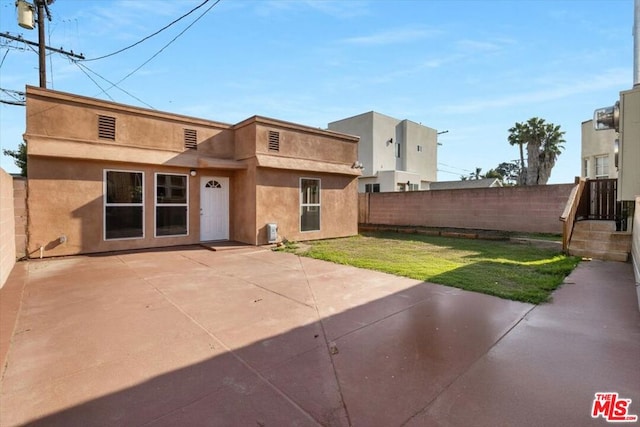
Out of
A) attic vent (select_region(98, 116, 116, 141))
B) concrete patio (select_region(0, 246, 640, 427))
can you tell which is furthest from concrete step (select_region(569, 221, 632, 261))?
attic vent (select_region(98, 116, 116, 141))

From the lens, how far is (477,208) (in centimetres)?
1309

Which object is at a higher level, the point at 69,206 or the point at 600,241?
the point at 69,206

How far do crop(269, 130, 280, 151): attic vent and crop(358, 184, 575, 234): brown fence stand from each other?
782 cm

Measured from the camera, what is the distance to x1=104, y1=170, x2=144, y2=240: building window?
27.7ft

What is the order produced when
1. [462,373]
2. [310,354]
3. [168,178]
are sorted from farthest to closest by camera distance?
1. [168,178]
2. [310,354]
3. [462,373]

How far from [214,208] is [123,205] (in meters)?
2.66

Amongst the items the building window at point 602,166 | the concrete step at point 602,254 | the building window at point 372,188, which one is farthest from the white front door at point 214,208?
the building window at point 602,166

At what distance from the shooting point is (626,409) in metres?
2.12

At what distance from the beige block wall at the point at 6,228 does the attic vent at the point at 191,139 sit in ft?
14.0

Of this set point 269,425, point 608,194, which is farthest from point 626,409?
point 608,194

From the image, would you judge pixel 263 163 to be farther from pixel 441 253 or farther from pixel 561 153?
pixel 561 153

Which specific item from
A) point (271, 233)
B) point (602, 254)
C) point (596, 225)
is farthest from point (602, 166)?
point (271, 233)

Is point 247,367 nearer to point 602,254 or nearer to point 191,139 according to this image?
point 602,254

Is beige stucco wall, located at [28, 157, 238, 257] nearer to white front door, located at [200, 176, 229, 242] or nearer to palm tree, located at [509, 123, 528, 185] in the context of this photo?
white front door, located at [200, 176, 229, 242]
